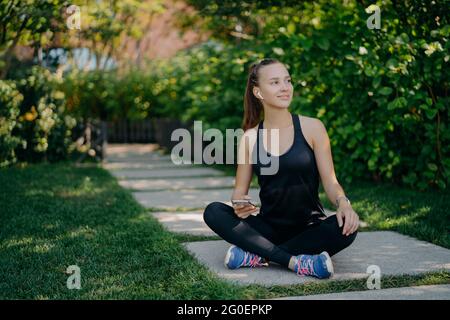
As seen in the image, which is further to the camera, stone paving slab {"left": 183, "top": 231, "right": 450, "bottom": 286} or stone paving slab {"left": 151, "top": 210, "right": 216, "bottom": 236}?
stone paving slab {"left": 151, "top": 210, "right": 216, "bottom": 236}

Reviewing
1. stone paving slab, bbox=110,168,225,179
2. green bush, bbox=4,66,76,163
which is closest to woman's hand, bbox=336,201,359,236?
stone paving slab, bbox=110,168,225,179

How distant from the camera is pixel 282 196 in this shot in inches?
127

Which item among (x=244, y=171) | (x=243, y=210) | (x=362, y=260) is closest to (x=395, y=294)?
(x=362, y=260)

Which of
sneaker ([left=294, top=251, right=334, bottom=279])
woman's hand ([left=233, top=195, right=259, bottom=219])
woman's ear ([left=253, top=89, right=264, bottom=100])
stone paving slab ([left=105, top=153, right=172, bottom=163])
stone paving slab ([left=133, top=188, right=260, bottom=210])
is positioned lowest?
stone paving slab ([left=105, top=153, right=172, bottom=163])

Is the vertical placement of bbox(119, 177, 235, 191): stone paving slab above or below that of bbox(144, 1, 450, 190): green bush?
below

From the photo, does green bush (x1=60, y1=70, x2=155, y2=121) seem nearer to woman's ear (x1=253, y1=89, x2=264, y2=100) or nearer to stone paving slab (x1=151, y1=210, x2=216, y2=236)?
stone paving slab (x1=151, y1=210, x2=216, y2=236)

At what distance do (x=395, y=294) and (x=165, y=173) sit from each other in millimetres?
5427

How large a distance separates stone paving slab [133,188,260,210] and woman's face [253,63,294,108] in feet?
6.81

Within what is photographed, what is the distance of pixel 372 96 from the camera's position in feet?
17.7

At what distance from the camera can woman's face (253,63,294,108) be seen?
3.27 m

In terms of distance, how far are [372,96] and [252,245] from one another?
2827 mm

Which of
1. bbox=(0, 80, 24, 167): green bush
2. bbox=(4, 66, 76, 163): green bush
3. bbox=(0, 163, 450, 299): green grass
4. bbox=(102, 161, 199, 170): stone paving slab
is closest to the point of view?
bbox=(0, 163, 450, 299): green grass

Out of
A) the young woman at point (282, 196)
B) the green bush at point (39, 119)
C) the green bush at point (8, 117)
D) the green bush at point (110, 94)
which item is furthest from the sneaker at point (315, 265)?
the green bush at point (110, 94)

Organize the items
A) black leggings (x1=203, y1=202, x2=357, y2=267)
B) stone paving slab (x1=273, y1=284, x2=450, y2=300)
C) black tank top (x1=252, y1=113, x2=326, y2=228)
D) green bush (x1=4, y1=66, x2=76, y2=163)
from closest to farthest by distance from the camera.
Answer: stone paving slab (x1=273, y1=284, x2=450, y2=300), black leggings (x1=203, y1=202, x2=357, y2=267), black tank top (x1=252, y1=113, x2=326, y2=228), green bush (x1=4, y1=66, x2=76, y2=163)
